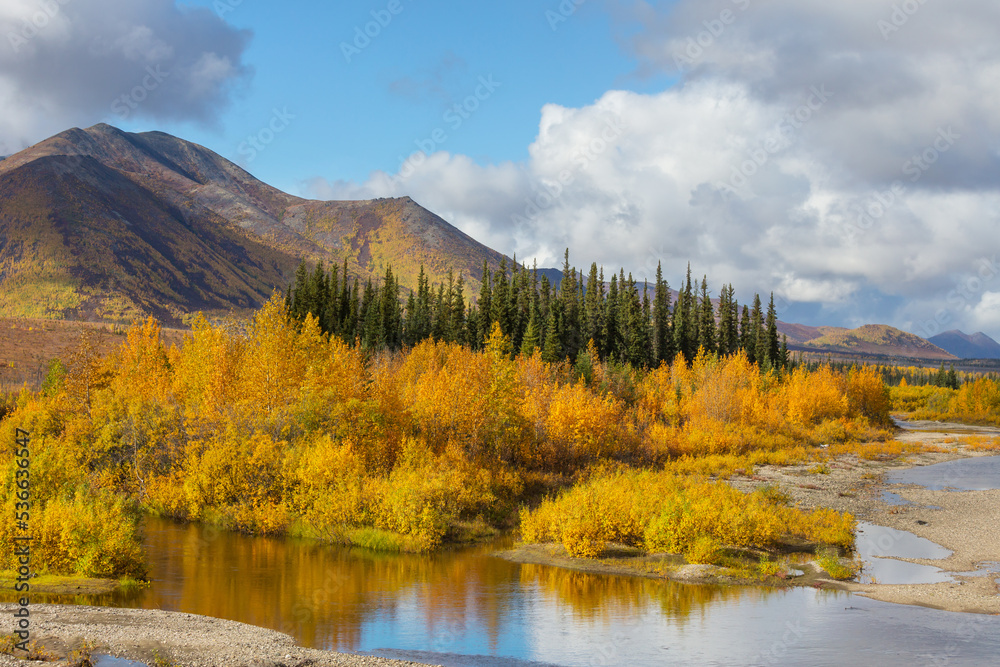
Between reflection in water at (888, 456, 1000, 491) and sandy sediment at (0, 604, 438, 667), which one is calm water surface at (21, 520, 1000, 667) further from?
reflection in water at (888, 456, 1000, 491)

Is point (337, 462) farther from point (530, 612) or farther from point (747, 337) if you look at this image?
point (747, 337)

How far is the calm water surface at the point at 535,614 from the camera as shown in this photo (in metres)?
20.4

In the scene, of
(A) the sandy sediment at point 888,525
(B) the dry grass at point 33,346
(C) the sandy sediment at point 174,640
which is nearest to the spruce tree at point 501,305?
(A) the sandy sediment at point 888,525

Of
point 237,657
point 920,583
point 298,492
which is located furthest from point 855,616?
point 298,492

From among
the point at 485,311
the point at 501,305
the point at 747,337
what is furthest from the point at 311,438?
the point at 747,337

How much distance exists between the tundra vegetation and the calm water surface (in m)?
3.35

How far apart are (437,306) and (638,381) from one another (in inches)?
1581

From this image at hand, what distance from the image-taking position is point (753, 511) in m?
33.6

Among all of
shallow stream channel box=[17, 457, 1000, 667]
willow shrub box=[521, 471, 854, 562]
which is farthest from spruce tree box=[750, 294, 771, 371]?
shallow stream channel box=[17, 457, 1000, 667]

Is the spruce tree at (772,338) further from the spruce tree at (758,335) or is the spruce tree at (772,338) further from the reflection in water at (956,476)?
the reflection in water at (956,476)

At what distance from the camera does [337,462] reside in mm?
37500

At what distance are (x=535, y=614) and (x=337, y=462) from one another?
54.9ft

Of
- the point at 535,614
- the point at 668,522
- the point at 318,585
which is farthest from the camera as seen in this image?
the point at 668,522

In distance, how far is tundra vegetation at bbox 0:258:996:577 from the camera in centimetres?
3250
